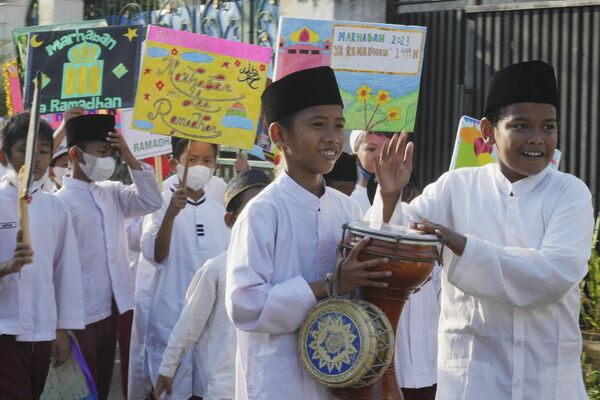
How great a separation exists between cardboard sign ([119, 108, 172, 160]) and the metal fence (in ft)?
8.19

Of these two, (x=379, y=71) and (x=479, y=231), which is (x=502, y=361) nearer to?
(x=479, y=231)

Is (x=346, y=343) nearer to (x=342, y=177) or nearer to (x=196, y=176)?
(x=342, y=177)

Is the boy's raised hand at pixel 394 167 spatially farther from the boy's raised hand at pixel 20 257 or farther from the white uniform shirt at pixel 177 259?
the white uniform shirt at pixel 177 259

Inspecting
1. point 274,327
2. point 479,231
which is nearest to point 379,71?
point 479,231

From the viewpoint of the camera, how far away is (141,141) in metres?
8.89

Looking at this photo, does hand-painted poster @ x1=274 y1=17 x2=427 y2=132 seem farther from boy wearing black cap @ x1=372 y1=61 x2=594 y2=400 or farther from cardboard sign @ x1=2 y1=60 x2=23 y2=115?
cardboard sign @ x1=2 y1=60 x2=23 y2=115

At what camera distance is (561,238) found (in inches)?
157

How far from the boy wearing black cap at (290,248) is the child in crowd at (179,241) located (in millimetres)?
3071

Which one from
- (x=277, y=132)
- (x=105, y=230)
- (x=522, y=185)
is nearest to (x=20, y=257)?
(x=105, y=230)

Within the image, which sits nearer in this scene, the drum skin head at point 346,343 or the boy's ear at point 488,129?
the drum skin head at point 346,343

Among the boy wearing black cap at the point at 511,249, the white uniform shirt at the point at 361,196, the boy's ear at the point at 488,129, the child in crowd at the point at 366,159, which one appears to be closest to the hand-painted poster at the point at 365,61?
the child in crowd at the point at 366,159

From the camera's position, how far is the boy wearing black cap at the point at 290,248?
3650 mm

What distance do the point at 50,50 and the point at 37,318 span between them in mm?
2412

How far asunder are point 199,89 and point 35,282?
5.63ft
